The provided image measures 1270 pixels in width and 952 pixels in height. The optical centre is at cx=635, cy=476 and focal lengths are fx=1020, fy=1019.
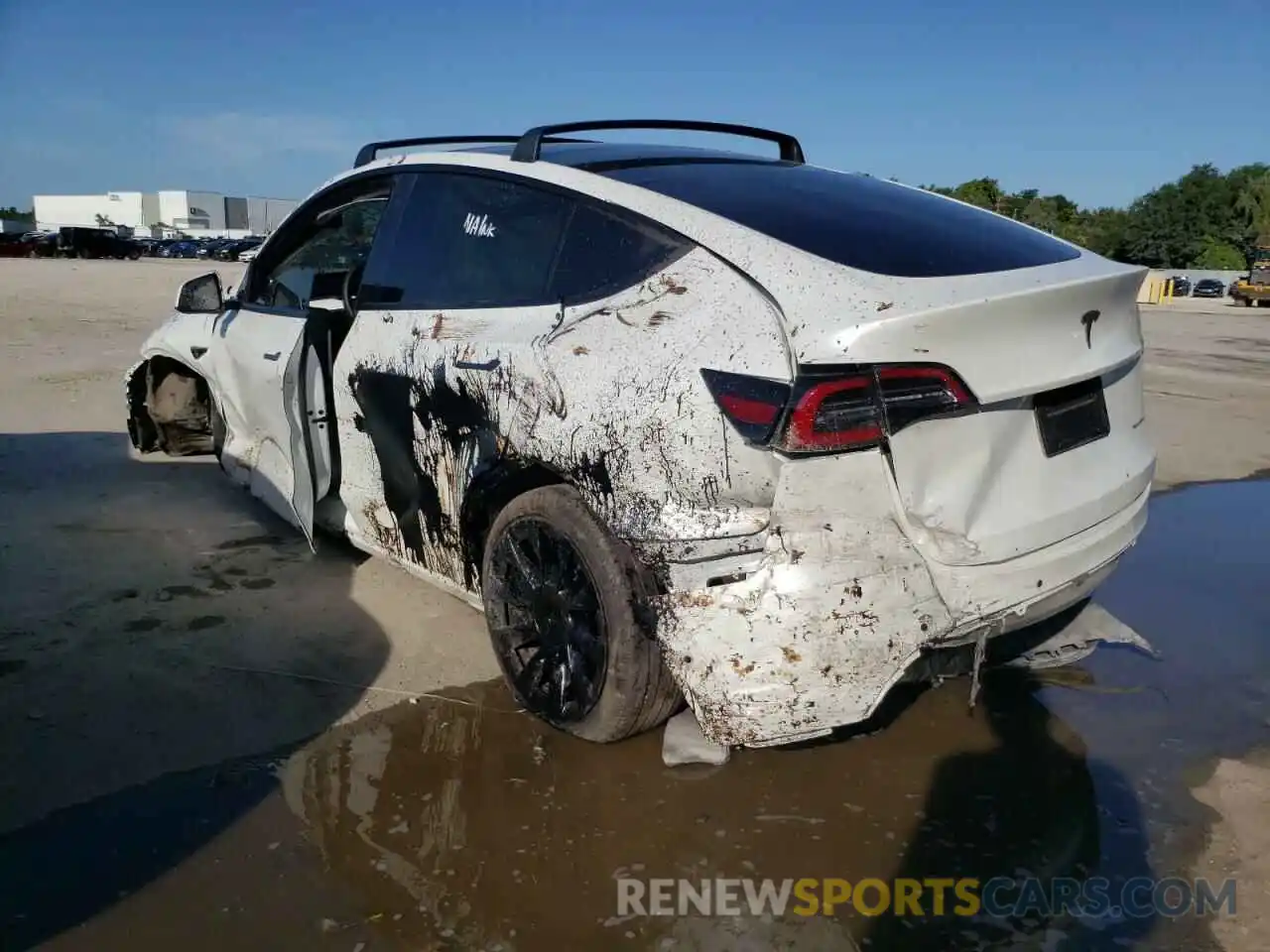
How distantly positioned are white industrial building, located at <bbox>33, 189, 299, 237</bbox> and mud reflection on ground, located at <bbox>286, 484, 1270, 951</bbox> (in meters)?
97.2

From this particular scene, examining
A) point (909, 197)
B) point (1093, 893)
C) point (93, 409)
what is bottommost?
point (1093, 893)

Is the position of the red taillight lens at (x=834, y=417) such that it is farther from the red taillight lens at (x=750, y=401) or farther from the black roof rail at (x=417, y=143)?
the black roof rail at (x=417, y=143)

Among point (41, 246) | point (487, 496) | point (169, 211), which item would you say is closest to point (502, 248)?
point (487, 496)

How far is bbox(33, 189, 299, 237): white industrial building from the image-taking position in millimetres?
93438

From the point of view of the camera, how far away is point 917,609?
241 centimetres

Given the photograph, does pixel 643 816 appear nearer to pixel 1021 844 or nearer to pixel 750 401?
pixel 1021 844

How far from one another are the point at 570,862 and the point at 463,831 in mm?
314

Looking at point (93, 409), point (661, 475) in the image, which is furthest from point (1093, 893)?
point (93, 409)

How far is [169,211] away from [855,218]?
104319 mm

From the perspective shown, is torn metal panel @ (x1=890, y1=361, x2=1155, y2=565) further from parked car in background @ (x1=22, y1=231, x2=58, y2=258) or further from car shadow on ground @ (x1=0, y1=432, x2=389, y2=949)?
parked car in background @ (x1=22, y1=231, x2=58, y2=258)

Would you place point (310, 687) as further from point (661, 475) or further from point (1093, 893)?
point (1093, 893)

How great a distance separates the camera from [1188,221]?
71.1 m

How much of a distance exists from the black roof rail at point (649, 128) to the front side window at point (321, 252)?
792mm

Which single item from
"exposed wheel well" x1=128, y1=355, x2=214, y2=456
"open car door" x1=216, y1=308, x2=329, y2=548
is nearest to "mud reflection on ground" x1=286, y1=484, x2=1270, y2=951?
"open car door" x1=216, y1=308, x2=329, y2=548
